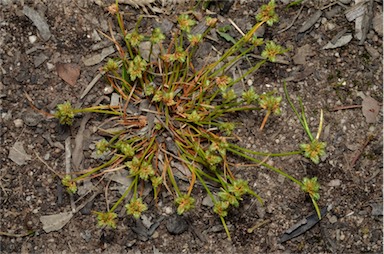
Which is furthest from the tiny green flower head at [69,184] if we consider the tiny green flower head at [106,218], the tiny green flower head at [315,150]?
the tiny green flower head at [315,150]

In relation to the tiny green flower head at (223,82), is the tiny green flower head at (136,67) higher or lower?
lower

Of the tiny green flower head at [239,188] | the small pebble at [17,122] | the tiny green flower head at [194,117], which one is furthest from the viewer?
the small pebble at [17,122]

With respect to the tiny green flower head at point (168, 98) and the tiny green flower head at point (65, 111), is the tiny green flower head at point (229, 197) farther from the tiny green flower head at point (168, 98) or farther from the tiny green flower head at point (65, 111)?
the tiny green flower head at point (65, 111)

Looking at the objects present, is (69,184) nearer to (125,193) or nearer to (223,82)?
(125,193)

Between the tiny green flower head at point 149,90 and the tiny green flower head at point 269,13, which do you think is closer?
the tiny green flower head at point 269,13

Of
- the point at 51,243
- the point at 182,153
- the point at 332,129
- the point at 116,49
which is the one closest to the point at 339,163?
the point at 332,129

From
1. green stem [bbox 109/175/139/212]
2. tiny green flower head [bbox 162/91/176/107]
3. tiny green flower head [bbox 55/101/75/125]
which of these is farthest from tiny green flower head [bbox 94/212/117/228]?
tiny green flower head [bbox 162/91/176/107]

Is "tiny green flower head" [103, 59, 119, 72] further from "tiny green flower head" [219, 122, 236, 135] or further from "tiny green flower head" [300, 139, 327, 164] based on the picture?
"tiny green flower head" [300, 139, 327, 164]

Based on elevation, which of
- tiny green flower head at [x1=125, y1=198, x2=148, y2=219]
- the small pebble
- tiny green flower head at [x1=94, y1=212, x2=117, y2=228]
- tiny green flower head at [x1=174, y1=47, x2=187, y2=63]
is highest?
tiny green flower head at [x1=174, y1=47, x2=187, y2=63]

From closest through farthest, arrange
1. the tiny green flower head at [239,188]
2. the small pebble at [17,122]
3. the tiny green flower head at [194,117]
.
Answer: the tiny green flower head at [239,188] < the tiny green flower head at [194,117] < the small pebble at [17,122]

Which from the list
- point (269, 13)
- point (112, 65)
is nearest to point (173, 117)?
point (112, 65)
